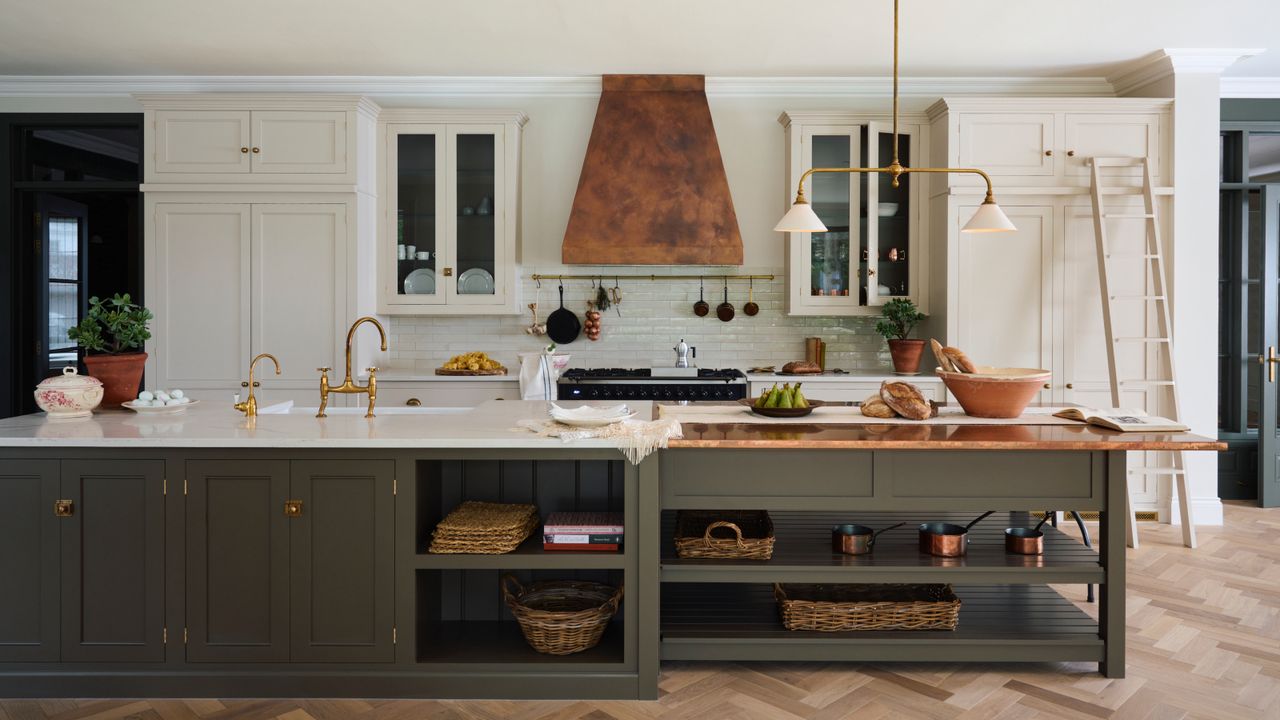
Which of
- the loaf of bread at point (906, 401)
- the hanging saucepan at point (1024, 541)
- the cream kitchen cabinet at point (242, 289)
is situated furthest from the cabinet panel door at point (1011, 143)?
the cream kitchen cabinet at point (242, 289)

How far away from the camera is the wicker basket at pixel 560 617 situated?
300 cm

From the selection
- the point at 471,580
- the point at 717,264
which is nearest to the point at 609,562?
the point at 471,580

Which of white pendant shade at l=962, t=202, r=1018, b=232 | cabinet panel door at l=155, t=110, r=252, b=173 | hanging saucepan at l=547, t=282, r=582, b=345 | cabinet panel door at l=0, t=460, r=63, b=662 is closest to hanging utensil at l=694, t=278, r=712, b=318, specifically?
hanging saucepan at l=547, t=282, r=582, b=345

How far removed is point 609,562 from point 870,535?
1033 millimetres

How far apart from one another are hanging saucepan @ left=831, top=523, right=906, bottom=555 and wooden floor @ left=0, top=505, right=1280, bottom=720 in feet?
1.44

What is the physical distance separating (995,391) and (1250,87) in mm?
4271

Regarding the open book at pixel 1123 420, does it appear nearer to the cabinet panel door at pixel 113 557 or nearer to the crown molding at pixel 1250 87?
the cabinet panel door at pixel 113 557

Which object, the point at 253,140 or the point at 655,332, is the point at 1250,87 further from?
the point at 253,140

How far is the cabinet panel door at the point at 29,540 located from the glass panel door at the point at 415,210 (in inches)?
120

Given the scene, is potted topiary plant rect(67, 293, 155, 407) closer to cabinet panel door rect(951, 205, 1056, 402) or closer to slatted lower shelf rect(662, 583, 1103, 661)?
slatted lower shelf rect(662, 583, 1103, 661)

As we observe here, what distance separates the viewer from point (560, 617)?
2.99m

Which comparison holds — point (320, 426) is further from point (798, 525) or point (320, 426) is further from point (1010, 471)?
point (1010, 471)

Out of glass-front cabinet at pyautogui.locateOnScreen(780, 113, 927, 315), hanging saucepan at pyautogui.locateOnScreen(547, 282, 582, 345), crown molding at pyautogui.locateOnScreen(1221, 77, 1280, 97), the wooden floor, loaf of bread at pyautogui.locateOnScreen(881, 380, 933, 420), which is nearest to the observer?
the wooden floor

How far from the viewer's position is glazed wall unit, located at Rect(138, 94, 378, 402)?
5.43 m
